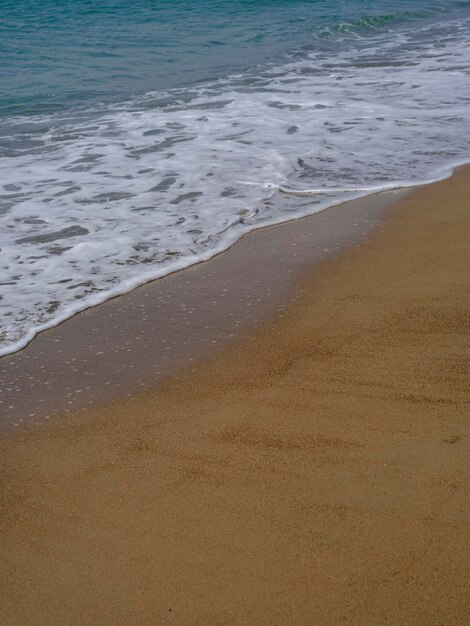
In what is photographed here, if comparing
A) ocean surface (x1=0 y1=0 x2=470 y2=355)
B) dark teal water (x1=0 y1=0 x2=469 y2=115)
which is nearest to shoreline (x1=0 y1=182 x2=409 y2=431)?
ocean surface (x1=0 y1=0 x2=470 y2=355)

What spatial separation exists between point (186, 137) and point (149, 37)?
812cm

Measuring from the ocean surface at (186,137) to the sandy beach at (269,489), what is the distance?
3.53ft

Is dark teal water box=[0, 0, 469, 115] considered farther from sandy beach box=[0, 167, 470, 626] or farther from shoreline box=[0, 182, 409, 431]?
sandy beach box=[0, 167, 470, 626]

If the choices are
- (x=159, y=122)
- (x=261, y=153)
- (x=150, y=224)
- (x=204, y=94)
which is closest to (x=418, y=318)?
(x=150, y=224)

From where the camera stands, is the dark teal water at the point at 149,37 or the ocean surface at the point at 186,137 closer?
the ocean surface at the point at 186,137

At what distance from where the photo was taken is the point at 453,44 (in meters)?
12.8

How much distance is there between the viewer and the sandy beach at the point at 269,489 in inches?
79.5

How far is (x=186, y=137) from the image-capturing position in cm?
748

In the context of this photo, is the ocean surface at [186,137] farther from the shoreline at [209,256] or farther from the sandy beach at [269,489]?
the sandy beach at [269,489]

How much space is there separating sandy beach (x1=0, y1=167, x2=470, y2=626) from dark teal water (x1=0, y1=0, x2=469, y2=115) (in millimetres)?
7460

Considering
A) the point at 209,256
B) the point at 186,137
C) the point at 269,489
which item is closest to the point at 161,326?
the point at 209,256

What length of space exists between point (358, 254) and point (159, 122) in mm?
4561

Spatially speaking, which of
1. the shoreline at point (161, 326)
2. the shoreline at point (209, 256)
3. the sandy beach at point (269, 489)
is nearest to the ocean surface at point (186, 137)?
the shoreline at point (209, 256)

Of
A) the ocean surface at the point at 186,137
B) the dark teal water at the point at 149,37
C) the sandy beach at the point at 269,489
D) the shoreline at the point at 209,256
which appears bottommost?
the sandy beach at the point at 269,489
